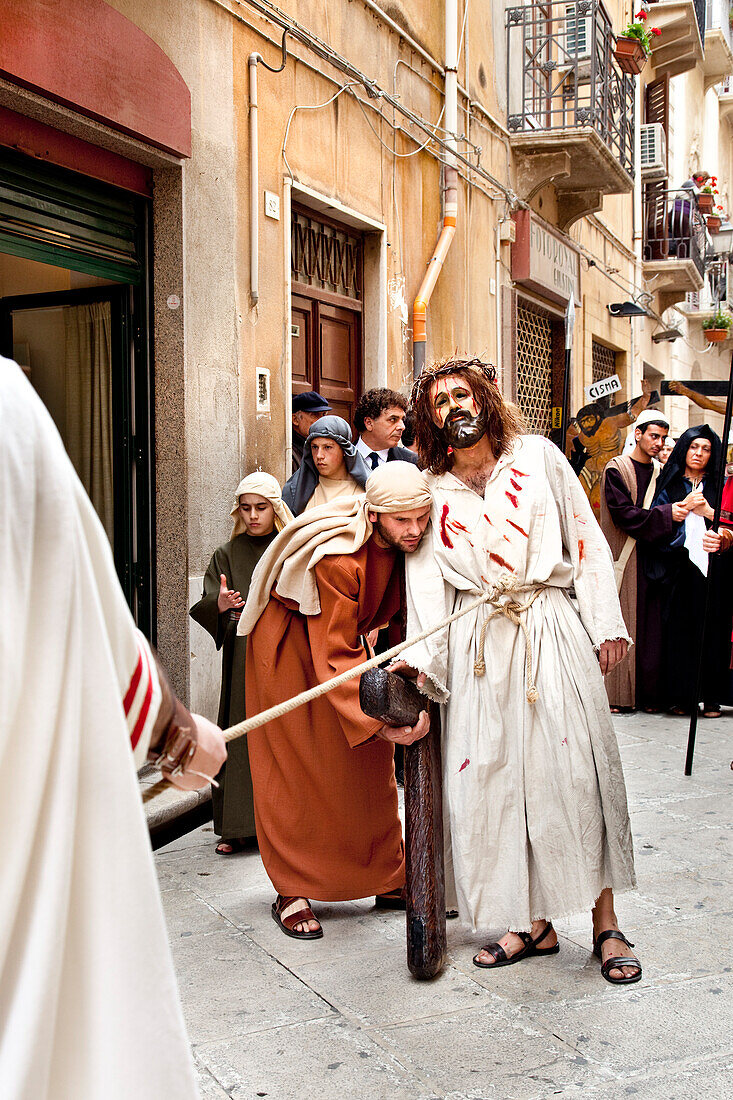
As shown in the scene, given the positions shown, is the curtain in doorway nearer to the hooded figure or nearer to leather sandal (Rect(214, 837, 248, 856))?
the hooded figure

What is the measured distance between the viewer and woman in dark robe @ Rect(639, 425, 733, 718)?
748 cm

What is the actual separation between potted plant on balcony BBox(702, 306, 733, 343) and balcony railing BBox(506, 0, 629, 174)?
37.4ft

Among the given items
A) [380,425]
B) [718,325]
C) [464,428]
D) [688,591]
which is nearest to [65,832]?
[464,428]

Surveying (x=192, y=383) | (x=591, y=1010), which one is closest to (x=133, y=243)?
(x=192, y=383)

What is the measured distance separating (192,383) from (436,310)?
4148 millimetres

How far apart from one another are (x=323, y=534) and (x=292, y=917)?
1338 mm

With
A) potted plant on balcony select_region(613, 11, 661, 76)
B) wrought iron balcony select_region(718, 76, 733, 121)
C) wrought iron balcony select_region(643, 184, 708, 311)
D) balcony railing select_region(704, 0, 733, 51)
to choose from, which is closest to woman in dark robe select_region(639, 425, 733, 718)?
potted plant on balcony select_region(613, 11, 661, 76)

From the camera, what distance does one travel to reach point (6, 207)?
16.5 ft

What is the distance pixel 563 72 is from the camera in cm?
1309

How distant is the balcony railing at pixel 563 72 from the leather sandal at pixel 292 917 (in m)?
9.82

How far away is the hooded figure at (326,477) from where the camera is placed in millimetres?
5270

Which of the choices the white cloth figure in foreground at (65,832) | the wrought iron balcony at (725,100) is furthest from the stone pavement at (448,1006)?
the wrought iron balcony at (725,100)

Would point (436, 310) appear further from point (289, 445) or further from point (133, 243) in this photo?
point (133, 243)

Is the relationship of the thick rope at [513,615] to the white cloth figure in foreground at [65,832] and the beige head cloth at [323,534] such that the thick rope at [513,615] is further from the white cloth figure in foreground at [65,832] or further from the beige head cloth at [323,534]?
the white cloth figure in foreground at [65,832]
